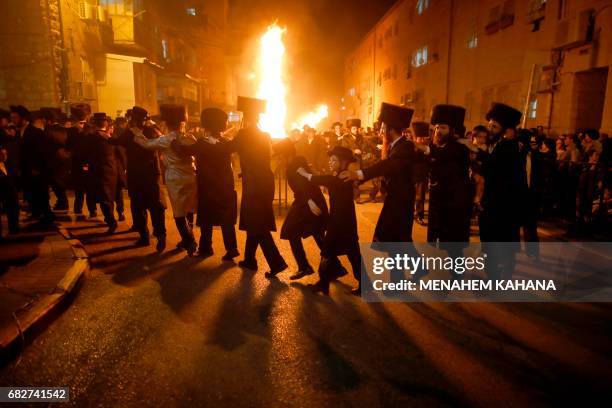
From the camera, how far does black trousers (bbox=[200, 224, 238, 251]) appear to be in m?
6.37

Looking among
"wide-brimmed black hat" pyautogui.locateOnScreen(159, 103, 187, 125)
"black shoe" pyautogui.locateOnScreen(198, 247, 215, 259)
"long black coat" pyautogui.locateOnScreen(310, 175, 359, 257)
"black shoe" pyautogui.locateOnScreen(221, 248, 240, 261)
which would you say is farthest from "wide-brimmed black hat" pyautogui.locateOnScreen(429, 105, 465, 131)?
"black shoe" pyautogui.locateOnScreen(198, 247, 215, 259)

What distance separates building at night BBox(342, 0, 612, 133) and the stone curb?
23.1 ft

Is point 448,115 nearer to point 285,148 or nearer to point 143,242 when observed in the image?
point 285,148

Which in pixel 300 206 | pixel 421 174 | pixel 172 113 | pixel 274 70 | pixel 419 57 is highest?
pixel 274 70

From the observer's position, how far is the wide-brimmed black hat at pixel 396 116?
16.3ft

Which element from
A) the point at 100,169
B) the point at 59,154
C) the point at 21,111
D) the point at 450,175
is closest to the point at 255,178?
the point at 450,175

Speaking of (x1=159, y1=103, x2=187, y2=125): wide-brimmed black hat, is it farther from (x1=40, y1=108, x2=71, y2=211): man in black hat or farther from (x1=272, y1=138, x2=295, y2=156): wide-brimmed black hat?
(x1=40, y1=108, x2=71, y2=211): man in black hat

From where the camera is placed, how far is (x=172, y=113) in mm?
6270

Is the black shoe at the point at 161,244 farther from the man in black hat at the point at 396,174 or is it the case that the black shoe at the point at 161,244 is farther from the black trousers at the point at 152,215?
the man in black hat at the point at 396,174

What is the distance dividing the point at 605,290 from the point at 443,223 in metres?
2.20

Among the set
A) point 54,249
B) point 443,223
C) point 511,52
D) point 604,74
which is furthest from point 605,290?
point 511,52

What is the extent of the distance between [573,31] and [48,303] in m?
14.5

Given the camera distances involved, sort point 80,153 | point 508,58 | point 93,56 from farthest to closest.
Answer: point 93,56 → point 508,58 → point 80,153

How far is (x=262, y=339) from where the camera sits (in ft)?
13.3
